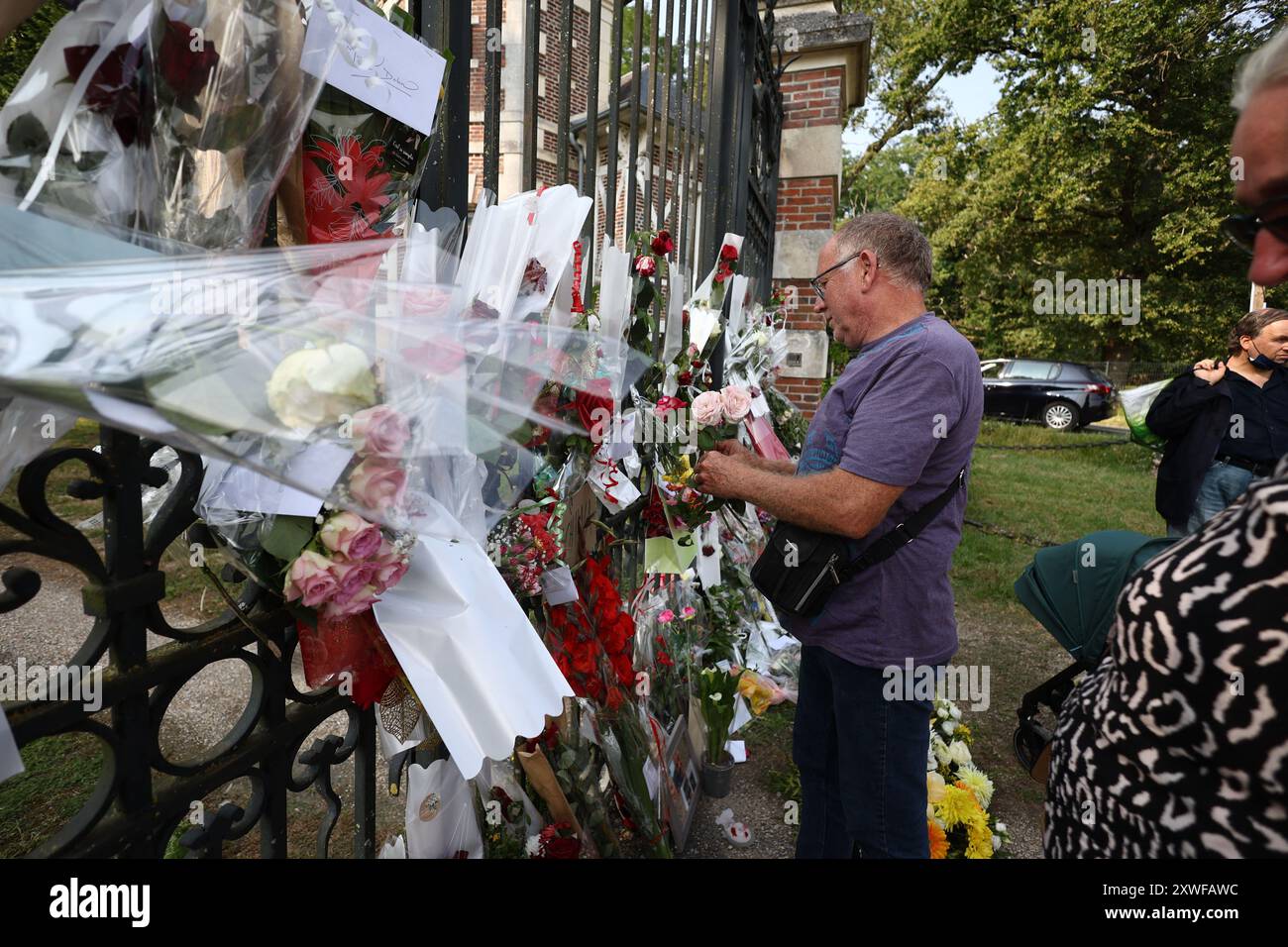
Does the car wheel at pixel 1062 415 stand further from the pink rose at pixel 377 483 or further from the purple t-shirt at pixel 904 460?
the pink rose at pixel 377 483

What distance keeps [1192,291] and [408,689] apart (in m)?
21.5

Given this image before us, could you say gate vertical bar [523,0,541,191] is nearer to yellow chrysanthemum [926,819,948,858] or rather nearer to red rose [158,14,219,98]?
red rose [158,14,219,98]

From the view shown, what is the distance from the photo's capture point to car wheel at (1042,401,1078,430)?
18.8m

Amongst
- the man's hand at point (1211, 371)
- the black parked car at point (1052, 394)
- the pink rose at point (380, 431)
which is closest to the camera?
the pink rose at point (380, 431)

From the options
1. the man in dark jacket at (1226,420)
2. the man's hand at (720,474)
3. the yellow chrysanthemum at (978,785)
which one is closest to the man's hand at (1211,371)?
the man in dark jacket at (1226,420)

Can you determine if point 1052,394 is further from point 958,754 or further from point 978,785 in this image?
point 978,785

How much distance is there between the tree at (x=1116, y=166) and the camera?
15.5 meters

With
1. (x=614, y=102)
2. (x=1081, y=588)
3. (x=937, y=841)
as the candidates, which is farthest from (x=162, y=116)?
(x=937, y=841)

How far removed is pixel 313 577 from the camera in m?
0.97

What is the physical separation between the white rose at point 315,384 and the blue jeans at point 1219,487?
193 inches

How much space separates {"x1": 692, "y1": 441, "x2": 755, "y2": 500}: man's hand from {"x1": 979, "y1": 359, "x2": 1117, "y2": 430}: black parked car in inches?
742

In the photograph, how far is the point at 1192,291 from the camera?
57.8ft

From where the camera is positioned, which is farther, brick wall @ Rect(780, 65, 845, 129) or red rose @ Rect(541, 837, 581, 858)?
brick wall @ Rect(780, 65, 845, 129)

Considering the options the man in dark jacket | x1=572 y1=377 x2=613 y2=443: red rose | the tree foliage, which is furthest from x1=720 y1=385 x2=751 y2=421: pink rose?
the tree foliage
